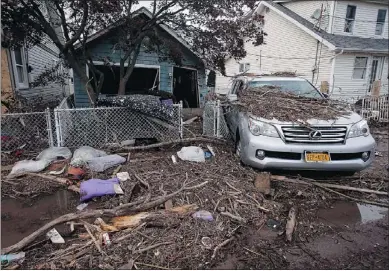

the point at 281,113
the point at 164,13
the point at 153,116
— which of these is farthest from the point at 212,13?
the point at 281,113

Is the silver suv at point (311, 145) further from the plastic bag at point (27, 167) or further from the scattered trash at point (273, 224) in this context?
the plastic bag at point (27, 167)

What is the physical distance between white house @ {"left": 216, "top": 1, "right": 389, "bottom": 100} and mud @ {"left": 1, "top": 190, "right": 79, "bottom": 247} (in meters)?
12.9

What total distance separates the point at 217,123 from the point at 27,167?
4038 mm

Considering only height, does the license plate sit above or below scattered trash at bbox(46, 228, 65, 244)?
above

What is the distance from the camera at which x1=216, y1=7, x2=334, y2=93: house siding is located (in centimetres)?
1678

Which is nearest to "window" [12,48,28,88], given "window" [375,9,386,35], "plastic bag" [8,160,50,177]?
"plastic bag" [8,160,50,177]

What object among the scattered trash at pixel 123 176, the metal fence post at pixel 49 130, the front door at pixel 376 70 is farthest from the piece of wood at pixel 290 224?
the front door at pixel 376 70

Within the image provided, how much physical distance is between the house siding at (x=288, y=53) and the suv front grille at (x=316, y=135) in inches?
464

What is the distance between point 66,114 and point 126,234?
406 centimetres

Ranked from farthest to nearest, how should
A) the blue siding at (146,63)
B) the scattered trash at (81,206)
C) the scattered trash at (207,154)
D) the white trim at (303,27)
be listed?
the white trim at (303,27) → the blue siding at (146,63) → the scattered trash at (207,154) → the scattered trash at (81,206)

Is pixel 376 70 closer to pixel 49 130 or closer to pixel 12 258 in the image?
pixel 49 130

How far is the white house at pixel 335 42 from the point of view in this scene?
1623 centimetres

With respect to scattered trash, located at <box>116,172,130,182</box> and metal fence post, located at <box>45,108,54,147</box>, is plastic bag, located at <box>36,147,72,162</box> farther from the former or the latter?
scattered trash, located at <box>116,172,130,182</box>

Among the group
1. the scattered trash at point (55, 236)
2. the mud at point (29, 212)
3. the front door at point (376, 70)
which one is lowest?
the mud at point (29, 212)
